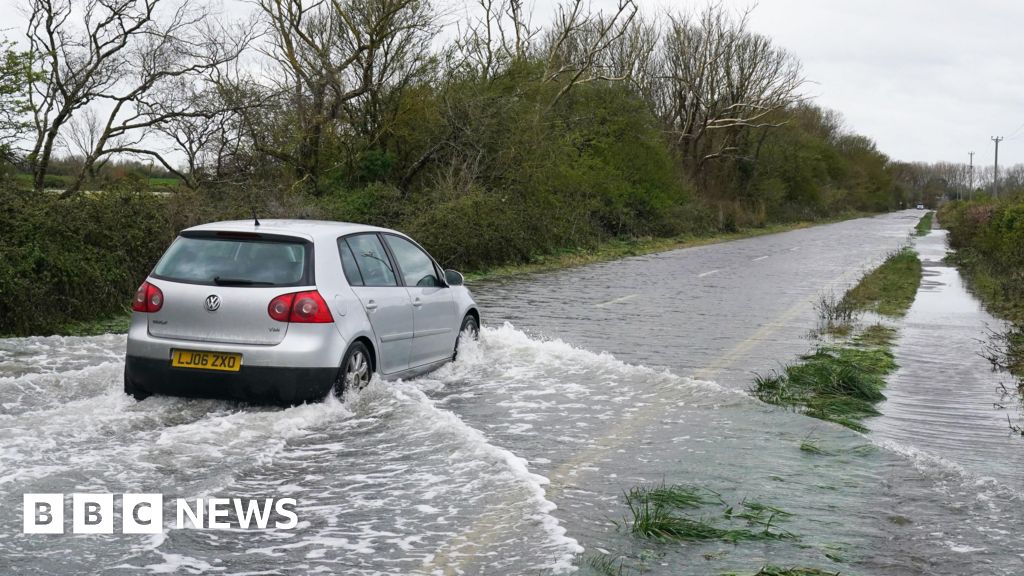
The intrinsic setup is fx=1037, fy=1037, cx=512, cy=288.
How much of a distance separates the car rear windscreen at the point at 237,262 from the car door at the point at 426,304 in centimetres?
152

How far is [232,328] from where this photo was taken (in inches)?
312

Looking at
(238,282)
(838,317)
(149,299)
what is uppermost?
(238,282)

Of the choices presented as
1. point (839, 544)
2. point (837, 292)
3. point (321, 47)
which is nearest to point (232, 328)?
point (839, 544)

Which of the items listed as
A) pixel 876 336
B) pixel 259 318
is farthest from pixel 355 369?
pixel 876 336

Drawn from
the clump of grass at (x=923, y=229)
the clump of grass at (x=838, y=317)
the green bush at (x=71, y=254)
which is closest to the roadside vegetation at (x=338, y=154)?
the green bush at (x=71, y=254)

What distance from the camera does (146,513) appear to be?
5.39m

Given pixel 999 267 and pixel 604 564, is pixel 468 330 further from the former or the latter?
pixel 999 267

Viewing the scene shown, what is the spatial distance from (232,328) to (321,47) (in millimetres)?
21838

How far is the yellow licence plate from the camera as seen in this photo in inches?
307

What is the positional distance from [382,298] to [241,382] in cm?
164

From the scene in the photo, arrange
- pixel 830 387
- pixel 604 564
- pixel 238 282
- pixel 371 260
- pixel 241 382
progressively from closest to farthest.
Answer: pixel 604 564 < pixel 241 382 < pixel 238 282 < pixel 371 260 < pixel 830 387

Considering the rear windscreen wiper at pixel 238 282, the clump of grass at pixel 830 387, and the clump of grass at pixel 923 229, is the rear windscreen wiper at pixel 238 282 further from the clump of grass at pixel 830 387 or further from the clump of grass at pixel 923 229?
the clump of grass at pixel 923 229

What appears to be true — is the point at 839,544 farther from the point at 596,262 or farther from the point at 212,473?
the point at 596,262

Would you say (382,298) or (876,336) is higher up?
(382,298)
